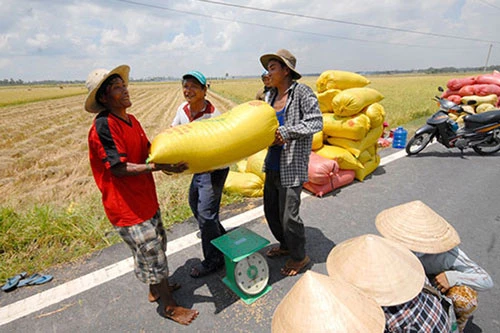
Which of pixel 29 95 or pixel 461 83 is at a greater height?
pixel 461 83

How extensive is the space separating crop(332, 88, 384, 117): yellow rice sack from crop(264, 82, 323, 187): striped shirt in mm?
2236

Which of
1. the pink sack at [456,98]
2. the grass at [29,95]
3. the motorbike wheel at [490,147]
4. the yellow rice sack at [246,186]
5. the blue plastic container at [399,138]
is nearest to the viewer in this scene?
the yellow rice sack at [246,186]

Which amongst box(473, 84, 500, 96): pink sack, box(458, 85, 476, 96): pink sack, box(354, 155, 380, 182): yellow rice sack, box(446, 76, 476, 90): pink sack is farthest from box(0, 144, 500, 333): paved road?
box(446, 76, 476, 90): pink sack

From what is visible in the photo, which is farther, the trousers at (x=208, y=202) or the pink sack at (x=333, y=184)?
the pink sack at (x=333, y=184)

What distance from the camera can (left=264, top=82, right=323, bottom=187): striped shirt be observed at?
2117 mm

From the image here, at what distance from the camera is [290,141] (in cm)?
222

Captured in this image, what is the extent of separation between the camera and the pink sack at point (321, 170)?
12.9 feet

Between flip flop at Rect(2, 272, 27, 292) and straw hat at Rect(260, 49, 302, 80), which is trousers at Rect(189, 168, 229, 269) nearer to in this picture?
straw hat at Rect(260, 49, 302, 80)

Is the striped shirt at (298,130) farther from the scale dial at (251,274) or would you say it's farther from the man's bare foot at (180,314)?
the man's bare foot at (180,314)

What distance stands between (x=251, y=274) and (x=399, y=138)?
18.8 feet

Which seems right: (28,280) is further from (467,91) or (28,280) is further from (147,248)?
(467,91)

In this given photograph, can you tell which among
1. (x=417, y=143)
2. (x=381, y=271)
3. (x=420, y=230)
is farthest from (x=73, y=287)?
(x=417, y=143)

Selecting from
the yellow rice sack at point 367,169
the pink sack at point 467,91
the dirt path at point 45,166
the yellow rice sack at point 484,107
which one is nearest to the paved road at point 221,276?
the yellow rice sack at point 367,169

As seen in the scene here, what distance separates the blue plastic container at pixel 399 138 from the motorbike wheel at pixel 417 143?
0.46m
